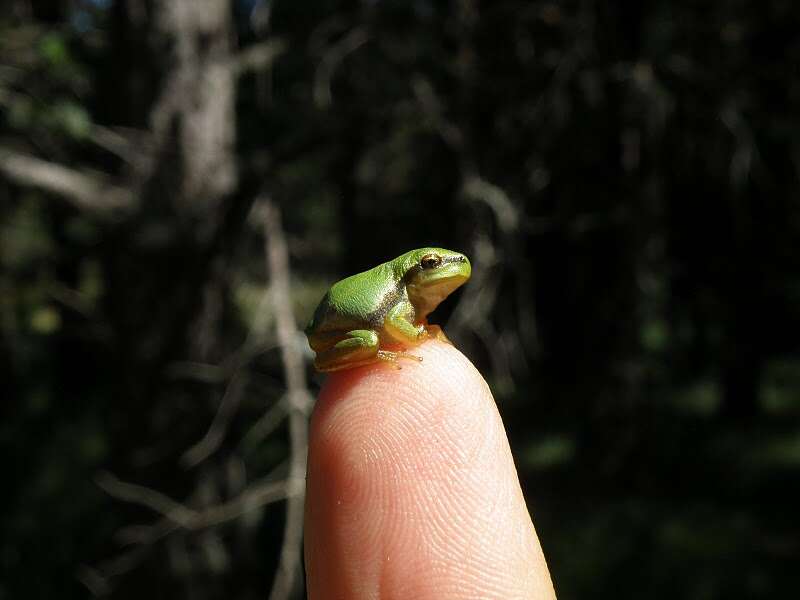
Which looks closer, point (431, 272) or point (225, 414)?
point (431, 272)

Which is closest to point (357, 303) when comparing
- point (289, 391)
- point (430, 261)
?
point (430, 261)

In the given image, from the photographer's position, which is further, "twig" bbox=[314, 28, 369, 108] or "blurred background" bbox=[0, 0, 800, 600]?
"twig" bbox=[314, 28, 369, 108]

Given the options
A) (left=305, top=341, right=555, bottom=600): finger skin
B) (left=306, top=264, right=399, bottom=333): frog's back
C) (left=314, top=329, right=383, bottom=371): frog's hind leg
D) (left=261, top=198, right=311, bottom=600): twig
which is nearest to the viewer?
(left=305, top=341, right=555, bottom=600): finger skin

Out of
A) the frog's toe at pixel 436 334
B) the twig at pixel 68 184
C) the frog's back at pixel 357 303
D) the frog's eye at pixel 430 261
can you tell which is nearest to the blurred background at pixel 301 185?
the twig at pixel 68 184

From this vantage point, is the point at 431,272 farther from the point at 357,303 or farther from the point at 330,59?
the point at 330,59

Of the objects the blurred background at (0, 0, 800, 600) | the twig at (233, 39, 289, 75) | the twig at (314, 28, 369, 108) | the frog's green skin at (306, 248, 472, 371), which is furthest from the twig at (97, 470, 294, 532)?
the twig at (233, 39, 289, 75)

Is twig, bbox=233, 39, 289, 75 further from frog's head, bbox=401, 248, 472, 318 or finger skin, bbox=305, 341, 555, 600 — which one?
finger skin, bbox=305, 341, 555, 600
